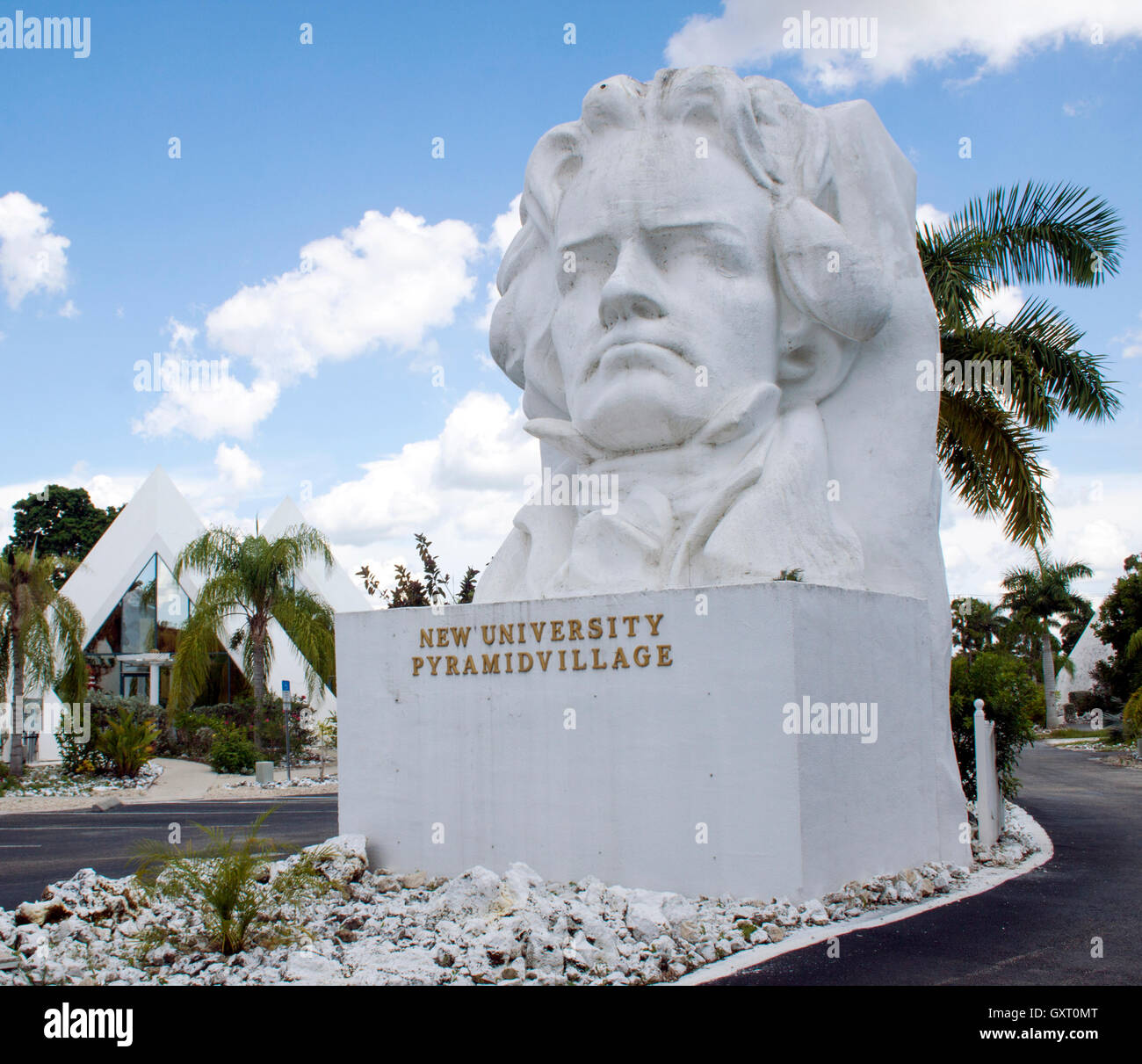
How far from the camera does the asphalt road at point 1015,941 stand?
200 inches

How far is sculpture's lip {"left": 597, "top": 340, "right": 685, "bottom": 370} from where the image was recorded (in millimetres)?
7852

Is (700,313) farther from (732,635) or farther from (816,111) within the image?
(732,635)

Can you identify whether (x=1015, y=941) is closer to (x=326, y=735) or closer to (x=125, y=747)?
(x=125, y=747)

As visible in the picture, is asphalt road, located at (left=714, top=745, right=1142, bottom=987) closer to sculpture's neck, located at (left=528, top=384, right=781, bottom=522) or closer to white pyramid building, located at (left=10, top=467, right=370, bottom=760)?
sculpture's neck, located at (left=528, top=384, right=781, bottom=522)

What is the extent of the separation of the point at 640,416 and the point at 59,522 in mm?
43986

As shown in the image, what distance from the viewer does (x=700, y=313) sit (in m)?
7.93

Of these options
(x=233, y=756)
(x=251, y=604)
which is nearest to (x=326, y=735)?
(x=233, y=756)

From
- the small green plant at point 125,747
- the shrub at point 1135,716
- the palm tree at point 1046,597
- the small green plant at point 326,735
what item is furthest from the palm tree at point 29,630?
the palm tree at point 1046,597

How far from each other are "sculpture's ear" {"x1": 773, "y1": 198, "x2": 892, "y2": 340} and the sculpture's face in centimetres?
17

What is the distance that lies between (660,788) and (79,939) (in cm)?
318

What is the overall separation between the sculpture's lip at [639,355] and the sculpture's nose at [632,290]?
0.21 metres

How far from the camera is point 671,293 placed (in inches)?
315

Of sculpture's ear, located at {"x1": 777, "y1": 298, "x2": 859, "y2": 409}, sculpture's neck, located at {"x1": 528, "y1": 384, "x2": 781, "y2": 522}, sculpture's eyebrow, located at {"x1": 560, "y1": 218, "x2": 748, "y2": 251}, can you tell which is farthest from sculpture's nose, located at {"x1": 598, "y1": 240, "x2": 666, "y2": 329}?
sculpture's ear, located at {"x1": 777, "y1": 298, "x2": 859, "y2": 409}
